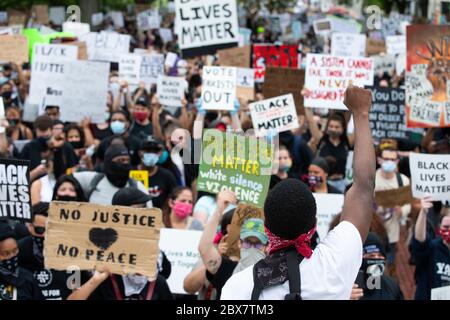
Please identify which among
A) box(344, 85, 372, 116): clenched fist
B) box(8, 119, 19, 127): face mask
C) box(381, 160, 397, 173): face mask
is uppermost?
box(344, 85, 372, 116): clenched fist

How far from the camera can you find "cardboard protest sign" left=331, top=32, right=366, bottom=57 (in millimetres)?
16250

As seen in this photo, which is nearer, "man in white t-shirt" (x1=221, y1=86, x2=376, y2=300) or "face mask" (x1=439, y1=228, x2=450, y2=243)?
"man in white t-shirt" (x1=221, y1=86, x2=376, y2=300)

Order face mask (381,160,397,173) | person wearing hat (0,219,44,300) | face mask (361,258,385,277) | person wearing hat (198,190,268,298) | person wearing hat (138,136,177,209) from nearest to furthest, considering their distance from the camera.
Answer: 1. person wearing hat (198,190,268,298)
2. person wearing hat (0,219,44,300)
3. face mask (361,258,385,277)
4. person wearing hat (138,136,177,209)
5. face mask (381,160,397,173)

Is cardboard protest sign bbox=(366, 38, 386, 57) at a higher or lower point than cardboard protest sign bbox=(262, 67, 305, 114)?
lower

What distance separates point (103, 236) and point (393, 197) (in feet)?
12.0

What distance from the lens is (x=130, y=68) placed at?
563 inches

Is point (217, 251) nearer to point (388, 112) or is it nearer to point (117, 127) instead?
point (117, 127)

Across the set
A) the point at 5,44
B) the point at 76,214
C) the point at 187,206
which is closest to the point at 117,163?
the point at 187,206

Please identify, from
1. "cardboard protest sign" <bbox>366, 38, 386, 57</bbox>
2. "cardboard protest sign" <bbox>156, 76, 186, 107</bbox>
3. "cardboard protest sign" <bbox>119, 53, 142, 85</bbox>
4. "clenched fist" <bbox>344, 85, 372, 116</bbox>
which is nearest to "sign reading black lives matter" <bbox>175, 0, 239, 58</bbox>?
"cardboard protest sign" <bbox>156, 76, 186, 107</bbox>

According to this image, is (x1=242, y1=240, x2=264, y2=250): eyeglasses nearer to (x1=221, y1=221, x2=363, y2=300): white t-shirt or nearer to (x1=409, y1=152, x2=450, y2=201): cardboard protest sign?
(x1=221, y1=221, x2=363, y2=300): white t-shirt

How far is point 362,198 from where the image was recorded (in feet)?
11.4

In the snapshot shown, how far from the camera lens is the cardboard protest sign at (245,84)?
12.8 meters

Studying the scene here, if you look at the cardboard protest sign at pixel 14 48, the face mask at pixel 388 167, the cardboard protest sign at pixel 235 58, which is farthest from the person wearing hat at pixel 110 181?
the cardboard protest sign at pixel 235 58

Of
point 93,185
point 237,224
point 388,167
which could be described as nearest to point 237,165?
point 237,224
